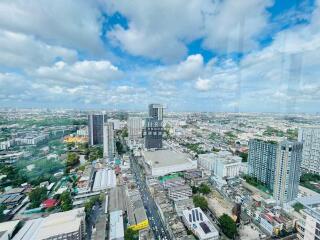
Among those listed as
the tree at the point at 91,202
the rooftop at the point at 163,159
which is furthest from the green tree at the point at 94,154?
the tree at the point at 91,202

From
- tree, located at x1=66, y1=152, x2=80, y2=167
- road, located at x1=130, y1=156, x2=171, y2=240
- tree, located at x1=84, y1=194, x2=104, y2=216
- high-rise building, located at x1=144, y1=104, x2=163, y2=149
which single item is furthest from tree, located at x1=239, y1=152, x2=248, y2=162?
tree, located at x1=66, y1=152, x2=80, y2=167

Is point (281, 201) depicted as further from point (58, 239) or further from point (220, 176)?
point (58, 239)

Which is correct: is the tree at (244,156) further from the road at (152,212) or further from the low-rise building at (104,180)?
the low-rise building at (104,180)

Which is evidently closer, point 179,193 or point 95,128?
point 179,193

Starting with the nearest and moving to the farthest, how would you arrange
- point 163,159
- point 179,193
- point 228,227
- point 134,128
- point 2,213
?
point 228,227
point 2,213
point 179,193
point 163,159
point 134,128

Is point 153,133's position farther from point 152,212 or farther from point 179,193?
point 152,212

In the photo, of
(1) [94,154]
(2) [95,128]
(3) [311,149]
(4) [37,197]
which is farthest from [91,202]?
(3) [311,149]
